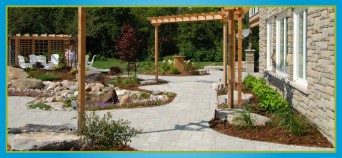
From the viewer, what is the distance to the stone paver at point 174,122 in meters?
5.93

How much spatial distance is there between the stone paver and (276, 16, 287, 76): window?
1877mm

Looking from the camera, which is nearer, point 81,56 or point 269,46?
point 81,56

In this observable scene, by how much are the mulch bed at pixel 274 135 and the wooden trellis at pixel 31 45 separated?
1806cm

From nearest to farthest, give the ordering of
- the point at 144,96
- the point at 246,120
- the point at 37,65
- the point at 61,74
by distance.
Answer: the point at 246,120, the point at 144,96, the point at 61,74, the point at 37,65

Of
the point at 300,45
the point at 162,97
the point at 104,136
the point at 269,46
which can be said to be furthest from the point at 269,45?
the point at 104,136

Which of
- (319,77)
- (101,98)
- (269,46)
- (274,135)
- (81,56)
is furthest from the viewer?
(269,46)

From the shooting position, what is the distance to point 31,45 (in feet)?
87.9

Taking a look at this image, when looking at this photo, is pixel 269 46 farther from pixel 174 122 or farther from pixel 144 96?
pixel 174 122

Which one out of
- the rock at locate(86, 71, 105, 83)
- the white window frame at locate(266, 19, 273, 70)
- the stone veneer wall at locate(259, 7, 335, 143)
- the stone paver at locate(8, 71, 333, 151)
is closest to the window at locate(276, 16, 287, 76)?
the white window frame at locate(266, 19, 273, 70)

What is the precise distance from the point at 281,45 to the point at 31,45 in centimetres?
1982

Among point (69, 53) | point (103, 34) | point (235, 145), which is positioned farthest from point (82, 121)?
point (103, 34)

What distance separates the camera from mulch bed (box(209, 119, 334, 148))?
602cm

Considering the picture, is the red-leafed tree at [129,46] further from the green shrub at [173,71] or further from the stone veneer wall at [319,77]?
the stone veneer wall at [319,77]

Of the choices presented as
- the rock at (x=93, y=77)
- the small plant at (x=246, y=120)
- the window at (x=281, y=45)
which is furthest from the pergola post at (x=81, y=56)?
the rock at (x=93, y=77)
